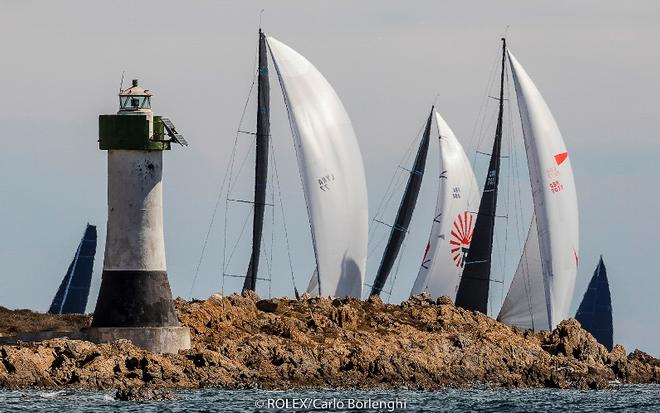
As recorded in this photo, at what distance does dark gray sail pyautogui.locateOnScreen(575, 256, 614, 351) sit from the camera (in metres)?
86.9

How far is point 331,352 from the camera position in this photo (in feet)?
195

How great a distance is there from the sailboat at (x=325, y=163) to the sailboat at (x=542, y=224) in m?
4.39

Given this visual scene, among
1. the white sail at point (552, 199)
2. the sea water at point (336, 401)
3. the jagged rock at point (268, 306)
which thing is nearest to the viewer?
the sea water at point (336, 401)

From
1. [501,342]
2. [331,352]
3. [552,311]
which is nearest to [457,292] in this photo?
[552,311]

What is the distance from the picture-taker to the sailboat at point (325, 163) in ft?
228

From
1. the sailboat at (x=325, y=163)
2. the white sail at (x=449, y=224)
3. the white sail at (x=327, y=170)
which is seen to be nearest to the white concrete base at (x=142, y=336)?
the sailboat at (x=325, y=163)

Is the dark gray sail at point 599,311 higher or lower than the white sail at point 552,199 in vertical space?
lower

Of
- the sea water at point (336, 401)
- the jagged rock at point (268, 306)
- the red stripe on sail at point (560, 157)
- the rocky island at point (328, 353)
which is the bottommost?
the sea water at point (336, 401)

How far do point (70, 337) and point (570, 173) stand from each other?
20956 millimetres

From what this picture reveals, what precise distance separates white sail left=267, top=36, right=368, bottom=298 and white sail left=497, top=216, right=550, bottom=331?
4.88 metres

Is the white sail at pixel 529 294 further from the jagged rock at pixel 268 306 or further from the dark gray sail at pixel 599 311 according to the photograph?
the dark gray sail at pixel 599 311

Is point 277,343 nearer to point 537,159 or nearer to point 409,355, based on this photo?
point 409,355

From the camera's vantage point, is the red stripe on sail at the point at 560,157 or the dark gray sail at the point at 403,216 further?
the dark gray sail at the point at 403,216

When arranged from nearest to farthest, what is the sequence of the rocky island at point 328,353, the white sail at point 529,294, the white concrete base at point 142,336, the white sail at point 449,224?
the rocky island at point 328,353 < the white concrete base at point 142,336 < the white sail at point 529,294 < the white sail at point 449,224
